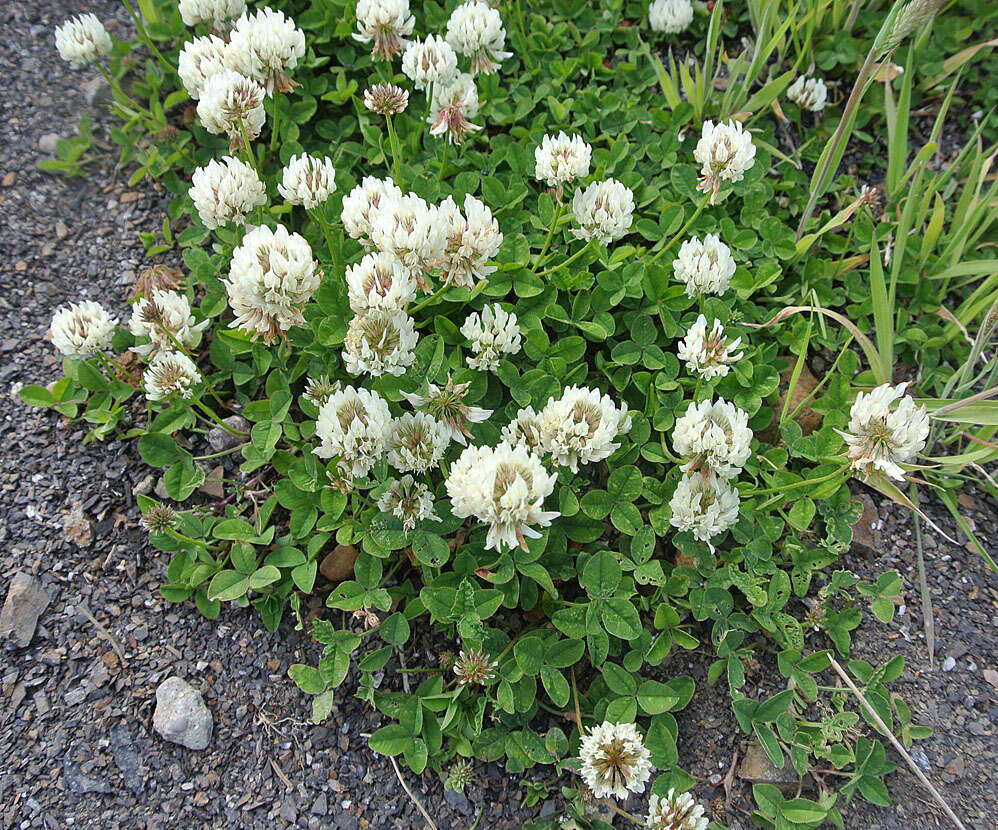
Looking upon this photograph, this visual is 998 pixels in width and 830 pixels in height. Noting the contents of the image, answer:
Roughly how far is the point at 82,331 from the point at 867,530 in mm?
2756

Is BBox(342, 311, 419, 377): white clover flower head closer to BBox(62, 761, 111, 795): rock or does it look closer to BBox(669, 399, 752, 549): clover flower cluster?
BBox(669, 399, 752, 549): clover flower cluster

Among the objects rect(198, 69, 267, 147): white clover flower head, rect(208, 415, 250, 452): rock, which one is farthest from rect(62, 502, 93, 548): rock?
rect(198, 69, 267, 147): white clover flower head

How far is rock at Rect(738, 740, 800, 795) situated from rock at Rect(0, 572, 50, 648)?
87.1 inches

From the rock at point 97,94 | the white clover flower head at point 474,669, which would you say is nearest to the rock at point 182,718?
the white clover flower head at point 474,669

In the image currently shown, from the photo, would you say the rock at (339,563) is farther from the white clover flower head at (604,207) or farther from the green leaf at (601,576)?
the white clover flower head at (604,207)

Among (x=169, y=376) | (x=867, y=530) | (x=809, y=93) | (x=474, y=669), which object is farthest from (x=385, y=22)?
(x=867, y=530)

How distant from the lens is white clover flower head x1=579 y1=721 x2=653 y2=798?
6.89ft

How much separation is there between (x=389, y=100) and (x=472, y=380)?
939mm

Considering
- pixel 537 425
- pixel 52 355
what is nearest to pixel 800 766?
pixel 537 425

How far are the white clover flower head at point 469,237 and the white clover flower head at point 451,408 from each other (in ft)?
1.09

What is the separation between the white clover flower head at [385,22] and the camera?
104 inches

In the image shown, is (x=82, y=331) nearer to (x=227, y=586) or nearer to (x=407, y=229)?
(x=227, y=586)

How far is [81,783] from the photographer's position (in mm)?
2262

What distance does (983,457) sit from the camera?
8.85 ft
